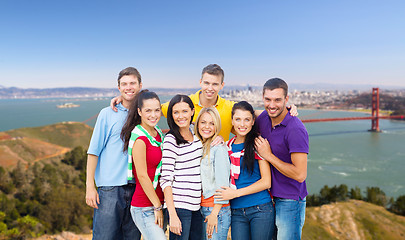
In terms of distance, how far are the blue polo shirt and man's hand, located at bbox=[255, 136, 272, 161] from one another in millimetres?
718

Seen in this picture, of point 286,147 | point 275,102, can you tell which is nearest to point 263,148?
point 286,147

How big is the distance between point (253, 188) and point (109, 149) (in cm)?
80

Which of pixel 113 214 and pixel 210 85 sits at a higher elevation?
pixel 210 85

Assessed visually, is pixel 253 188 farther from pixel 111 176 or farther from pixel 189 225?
pixel 111 176

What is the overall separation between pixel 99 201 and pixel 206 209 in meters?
0.62

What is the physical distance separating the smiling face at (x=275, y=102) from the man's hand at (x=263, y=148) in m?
0.14

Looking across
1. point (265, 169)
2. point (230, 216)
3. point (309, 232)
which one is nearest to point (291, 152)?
point (265, 169)

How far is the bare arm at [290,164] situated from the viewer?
1.31 meters

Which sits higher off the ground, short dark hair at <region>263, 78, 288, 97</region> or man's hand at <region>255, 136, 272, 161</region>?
short dark hair at <region>263, 78, 288, 97</region>

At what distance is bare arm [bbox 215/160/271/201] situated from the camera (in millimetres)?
1271

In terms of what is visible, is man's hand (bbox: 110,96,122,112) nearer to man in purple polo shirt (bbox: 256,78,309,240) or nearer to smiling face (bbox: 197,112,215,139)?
smiling face (bbox: 197,112,215,139)

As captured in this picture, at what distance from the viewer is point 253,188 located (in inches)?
51.4

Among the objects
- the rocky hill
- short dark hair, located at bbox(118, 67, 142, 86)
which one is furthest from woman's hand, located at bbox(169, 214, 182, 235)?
the rocky hill

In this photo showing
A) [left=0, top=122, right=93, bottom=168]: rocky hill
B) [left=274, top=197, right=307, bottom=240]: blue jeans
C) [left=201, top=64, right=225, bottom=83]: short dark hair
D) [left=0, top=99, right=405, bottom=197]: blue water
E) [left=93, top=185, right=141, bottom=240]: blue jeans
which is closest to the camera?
[left=274, top=197, right=307, bottom=240]: blue jeans
